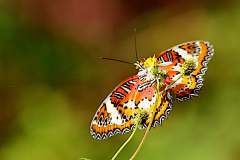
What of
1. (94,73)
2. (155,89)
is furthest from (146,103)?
(94,73)

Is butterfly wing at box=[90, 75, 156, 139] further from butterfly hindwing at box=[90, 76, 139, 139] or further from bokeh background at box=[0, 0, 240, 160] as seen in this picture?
bokeh background at box=[0, 0, 240, 160]

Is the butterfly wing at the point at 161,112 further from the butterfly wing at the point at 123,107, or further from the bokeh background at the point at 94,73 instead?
the bokeh background at the point at 94,73

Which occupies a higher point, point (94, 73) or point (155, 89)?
point (155, 89)

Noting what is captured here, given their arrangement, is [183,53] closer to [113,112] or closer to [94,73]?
[113,112]

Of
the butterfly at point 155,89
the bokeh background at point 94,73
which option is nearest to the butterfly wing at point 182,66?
the butterfly at point 155,89

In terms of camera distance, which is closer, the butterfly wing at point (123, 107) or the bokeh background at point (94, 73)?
the butterfly wing at point (123, 107)

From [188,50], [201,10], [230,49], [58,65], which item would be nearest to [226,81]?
[230,49]

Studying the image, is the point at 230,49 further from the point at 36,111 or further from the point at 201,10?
the point at 36,111
